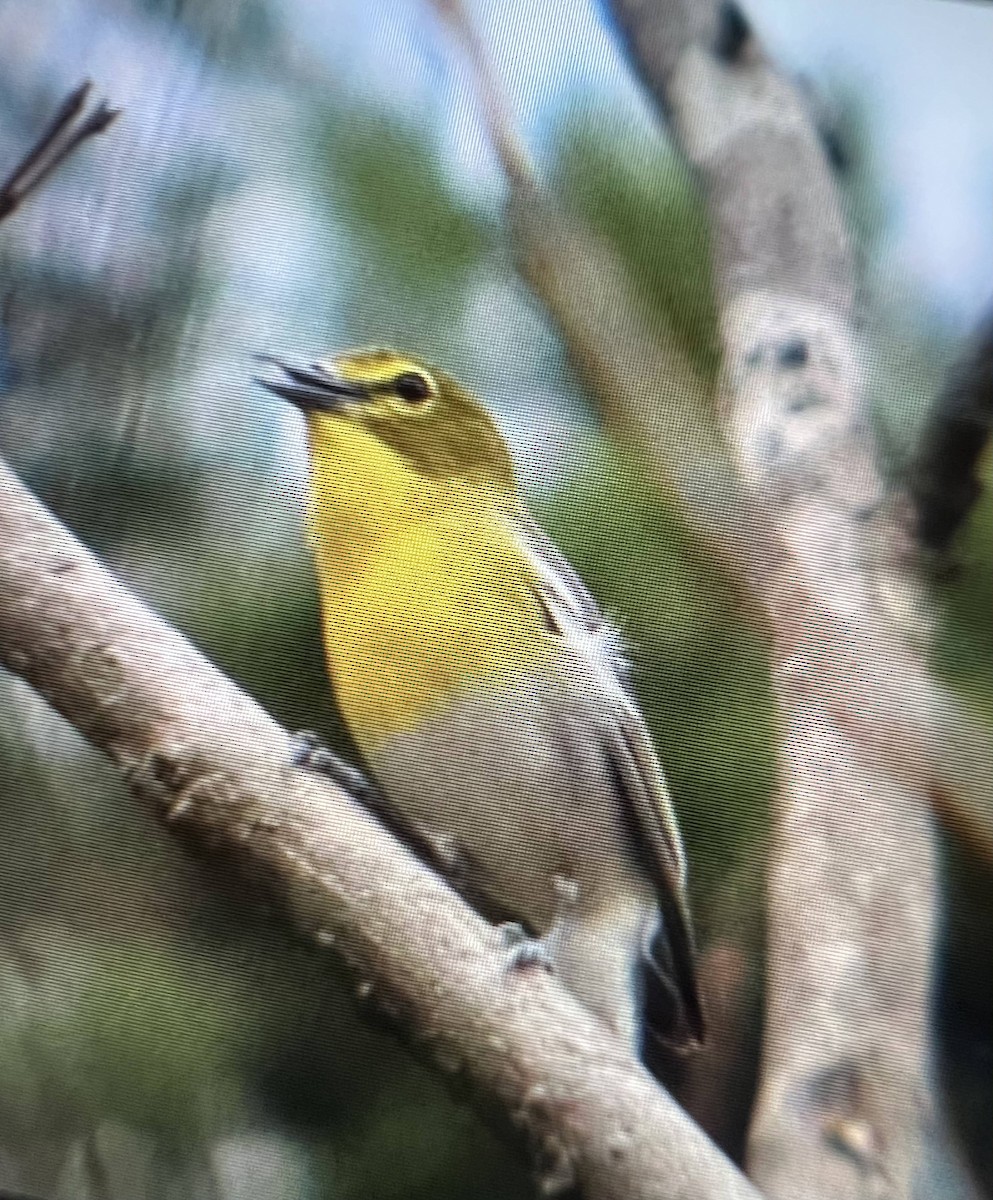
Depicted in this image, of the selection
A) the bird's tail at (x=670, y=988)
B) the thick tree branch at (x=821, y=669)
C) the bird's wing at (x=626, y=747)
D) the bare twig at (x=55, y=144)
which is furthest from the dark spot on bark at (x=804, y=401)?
the bare twig at (x=55, y=144)

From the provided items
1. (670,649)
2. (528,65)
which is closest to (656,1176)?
(670,649)

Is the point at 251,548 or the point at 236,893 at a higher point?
the point at 251,548

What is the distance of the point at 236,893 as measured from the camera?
2.03 ft

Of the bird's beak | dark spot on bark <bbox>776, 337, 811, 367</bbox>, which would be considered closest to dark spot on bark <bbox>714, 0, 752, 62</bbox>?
dark spot on bark <bbox>776, 337, 811, 367</bbox>

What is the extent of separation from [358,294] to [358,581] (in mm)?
165

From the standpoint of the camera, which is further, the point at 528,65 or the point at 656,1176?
the point at 528,65

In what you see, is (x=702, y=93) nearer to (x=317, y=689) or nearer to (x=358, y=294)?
(x=358, y=294)

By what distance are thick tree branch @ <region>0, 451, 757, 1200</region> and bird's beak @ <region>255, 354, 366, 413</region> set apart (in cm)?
15

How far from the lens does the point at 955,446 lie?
55 cm

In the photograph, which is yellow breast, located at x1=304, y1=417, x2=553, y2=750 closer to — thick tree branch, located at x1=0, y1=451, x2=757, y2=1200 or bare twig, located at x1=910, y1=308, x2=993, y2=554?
thick tree branch, located at x1=0, y1=451, x2=757, y2=1200

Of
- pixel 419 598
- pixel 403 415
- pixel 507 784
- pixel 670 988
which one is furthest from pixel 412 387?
pixel 670 988

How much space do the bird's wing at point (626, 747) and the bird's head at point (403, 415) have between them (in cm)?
4

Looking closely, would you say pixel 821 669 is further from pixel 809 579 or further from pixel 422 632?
pixel 422 632

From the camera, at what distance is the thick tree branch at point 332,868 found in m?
0.54
